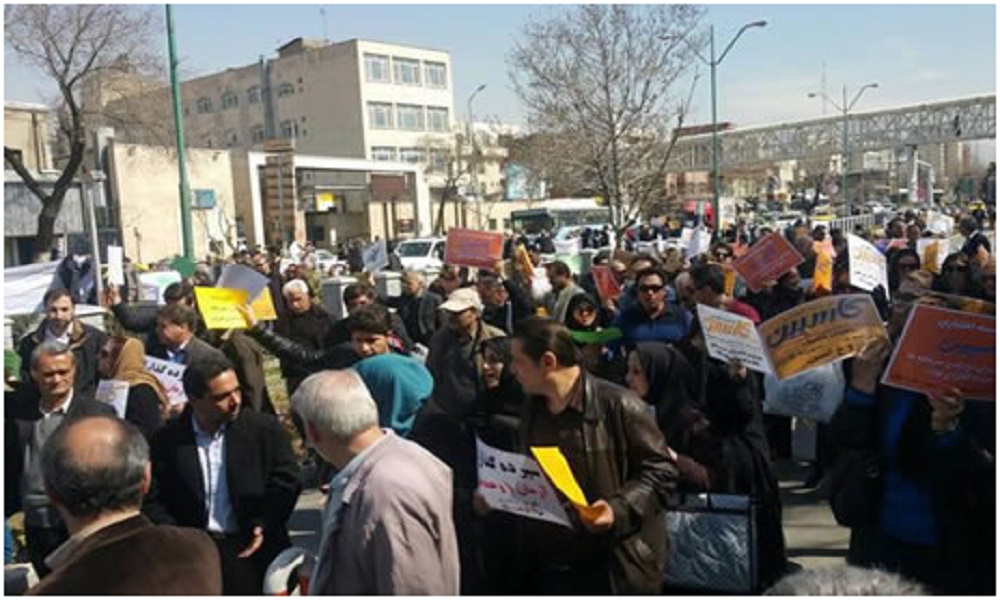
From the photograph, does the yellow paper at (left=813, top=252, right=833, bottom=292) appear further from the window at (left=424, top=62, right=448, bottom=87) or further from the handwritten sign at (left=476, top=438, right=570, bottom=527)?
the window at (left=424, top=62, right=448, bottom=87)

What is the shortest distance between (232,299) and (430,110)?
72191 mm

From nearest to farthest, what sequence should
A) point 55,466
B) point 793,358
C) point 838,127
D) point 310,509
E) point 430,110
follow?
point 55,466 → point 793,358 → point 310,509 → point 838,127 → point 430,110

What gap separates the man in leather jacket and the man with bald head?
1288 mm

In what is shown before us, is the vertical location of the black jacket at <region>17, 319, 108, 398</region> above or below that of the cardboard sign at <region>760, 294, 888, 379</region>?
below

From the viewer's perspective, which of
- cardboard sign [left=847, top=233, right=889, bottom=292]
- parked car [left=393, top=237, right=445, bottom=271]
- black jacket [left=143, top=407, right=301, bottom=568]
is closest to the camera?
black jacket [left=143, top=407, right=301, bottom=568]

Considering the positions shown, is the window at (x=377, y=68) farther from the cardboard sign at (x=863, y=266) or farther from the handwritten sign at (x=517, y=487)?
the handwritten sign at (x=517, y=487)

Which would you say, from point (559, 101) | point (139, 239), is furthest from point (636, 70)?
point (139, 239)

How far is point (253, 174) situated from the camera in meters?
49.7

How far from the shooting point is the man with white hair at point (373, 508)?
2723 mm

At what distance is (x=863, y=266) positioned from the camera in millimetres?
7664

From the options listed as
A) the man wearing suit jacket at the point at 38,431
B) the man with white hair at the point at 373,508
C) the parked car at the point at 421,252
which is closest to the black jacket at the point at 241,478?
the man wearing suit jacket at the point at 38,431

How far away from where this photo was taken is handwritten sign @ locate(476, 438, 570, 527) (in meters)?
3.18

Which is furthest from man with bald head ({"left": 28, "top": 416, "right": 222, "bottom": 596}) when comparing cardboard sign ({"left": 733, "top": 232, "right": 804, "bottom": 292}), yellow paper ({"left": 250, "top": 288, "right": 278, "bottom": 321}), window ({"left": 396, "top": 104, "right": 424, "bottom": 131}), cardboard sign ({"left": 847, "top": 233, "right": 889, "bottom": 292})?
window ({"left": 396, "top": 104, "right": 424, "bottom": 131})

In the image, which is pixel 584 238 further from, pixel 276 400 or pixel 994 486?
pixel 994 486
